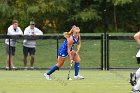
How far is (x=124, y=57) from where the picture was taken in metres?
27.4

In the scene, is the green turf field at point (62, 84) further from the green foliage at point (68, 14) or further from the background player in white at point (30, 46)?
the green foliage at point (68, 14)

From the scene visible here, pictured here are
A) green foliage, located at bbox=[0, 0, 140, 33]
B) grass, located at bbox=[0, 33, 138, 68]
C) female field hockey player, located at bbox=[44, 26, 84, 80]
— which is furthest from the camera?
green foliage, located at bbox=[0, 0, 140, 33]

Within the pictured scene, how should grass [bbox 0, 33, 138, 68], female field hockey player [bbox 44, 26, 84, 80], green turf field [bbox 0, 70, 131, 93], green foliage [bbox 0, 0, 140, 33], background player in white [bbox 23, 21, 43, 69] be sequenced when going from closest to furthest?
green turf field [bbox 0, 70, 131, 93] → female field hockey player [bbox 44, 26, 84, 80] → background player in white [bbox 23, 21, 43, 69] → grass [bbox 0, 33, 138, 68] → green foliage [bbox 0, 0, 140, 33]

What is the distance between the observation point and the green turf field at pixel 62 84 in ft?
56.2

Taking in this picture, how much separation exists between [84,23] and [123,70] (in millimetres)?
18342

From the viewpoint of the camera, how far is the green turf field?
56.2 ft

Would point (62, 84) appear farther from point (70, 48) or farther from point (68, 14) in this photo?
point (68, 14)

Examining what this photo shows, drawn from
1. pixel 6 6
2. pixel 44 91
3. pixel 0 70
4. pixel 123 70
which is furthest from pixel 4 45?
pixel 6 6

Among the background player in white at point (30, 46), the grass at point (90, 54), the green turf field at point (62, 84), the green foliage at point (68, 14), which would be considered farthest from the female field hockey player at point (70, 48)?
the green foliage at point (68, 14)

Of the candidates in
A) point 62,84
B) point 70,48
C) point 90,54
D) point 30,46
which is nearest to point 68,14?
point 90,54

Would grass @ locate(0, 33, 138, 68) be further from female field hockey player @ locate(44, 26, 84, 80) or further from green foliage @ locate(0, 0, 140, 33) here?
green foliage @ locate(0, 0, 140, 33)

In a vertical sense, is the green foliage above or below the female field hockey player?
above

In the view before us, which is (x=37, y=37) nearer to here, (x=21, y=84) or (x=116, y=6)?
(x=21, y=84)

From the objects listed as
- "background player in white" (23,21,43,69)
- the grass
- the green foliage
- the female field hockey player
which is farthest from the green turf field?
the green foliage
